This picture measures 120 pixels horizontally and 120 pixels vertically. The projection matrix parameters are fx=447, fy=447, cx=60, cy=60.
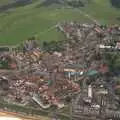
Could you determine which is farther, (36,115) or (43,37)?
(43,37)

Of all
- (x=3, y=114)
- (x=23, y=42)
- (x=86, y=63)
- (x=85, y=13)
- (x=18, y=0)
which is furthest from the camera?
(x=18, y=0)

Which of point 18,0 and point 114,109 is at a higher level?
point 18,0

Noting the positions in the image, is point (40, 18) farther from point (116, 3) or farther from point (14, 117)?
point (14, 117)

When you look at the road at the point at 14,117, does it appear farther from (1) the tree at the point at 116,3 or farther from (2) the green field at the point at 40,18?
(1) the tree at the point at 116,3

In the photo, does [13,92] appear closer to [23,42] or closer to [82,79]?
[82,79]

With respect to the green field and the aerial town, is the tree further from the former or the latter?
the aerial town

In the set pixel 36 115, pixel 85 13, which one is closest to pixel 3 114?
pixel 36 115

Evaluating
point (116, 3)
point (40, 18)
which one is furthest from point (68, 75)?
point (116, 3)
